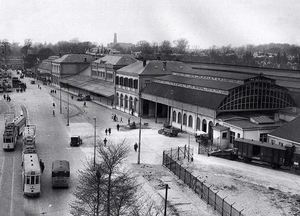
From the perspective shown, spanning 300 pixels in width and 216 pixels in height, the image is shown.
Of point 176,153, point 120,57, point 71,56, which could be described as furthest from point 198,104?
point 71,56

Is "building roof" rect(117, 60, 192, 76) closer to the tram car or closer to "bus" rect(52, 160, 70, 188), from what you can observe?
the tram car

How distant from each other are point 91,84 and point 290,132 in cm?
7036

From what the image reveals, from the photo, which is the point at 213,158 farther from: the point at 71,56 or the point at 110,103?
the point at 71,56

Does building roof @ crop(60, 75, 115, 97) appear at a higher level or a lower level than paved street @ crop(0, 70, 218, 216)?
higher

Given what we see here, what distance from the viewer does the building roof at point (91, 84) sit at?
99.1 m

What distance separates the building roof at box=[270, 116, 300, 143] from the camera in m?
48.9

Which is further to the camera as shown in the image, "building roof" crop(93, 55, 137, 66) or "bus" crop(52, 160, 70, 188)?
"building roof" crop(93, 55, 137, 66)

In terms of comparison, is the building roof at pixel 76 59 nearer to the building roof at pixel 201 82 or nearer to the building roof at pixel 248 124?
the building roof at pixel 201 82

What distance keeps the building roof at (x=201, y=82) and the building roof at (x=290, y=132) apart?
11.1 m

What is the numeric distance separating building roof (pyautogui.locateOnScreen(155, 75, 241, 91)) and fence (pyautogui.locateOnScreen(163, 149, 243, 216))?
20613mm

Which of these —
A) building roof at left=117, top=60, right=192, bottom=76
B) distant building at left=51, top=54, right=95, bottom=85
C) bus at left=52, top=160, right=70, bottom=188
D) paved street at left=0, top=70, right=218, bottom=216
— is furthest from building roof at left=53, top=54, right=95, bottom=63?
bus at left=52, top=160, right=70, bottom=188

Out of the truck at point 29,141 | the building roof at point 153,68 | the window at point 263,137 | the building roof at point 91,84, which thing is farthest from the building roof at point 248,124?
the building roof at point 91,84

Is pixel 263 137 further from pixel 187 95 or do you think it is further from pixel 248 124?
pixel 187 95

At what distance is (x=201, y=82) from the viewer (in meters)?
71.4
